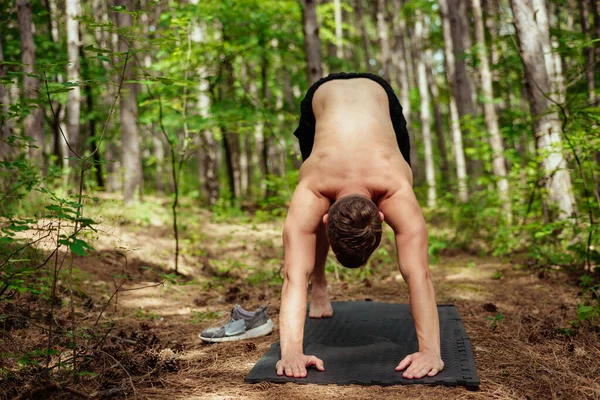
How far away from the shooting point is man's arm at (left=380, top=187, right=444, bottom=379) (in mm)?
2887

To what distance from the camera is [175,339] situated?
3.90 m

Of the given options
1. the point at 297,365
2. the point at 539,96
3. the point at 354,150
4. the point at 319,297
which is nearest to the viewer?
the point at 297,365

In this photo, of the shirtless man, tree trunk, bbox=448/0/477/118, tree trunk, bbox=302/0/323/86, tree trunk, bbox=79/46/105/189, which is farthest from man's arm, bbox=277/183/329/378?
tree trunk, bbox=79/46/105/189

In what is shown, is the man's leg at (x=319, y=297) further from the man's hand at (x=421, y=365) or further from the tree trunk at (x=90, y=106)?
the tree trunk at (x=90, y=106)

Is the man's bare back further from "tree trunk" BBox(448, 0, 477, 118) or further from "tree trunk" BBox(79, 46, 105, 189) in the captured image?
"tree trunk" BBox(79, 46, 105, 189)

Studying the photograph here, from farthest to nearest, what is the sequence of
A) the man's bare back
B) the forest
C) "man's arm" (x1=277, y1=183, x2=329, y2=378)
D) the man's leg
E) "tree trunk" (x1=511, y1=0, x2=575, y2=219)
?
"tree trunk" (x1=511, y1=0, x2=575, y2=219)
the man's leg
the man's bare back
"man's arm" (x1=277, y1=183, x2=329, y2=378)
the forest

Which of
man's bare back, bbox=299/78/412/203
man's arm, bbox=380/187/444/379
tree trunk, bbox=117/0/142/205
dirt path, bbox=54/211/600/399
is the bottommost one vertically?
dirt path, bbox=54/211/600/399

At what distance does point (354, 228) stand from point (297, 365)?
0.91m

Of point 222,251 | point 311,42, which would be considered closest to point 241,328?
point 222,251

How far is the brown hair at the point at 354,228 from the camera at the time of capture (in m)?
2.83

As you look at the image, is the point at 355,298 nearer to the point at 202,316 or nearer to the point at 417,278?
the point at 202,316

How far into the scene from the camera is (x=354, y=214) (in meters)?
2.82

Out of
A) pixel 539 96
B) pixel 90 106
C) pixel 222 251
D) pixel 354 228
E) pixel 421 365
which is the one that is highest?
pixel 90 106

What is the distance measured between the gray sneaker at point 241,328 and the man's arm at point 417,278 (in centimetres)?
142
